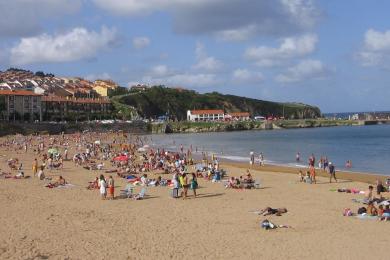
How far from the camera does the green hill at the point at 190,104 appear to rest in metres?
136

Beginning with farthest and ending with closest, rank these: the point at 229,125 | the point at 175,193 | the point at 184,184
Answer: the point at 229,125 → the point at 175,193 → the point at 184,184

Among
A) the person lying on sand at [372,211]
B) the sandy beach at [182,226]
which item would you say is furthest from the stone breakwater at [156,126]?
the person lying on sand at [372,211]

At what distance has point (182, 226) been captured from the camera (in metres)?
13.5

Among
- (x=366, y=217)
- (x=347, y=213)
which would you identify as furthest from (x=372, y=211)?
(x=347, y=213)

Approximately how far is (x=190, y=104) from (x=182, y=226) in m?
142

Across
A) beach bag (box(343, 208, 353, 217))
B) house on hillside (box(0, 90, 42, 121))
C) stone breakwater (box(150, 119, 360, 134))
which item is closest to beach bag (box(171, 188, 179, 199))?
beach bag (box(343, 208, 353, 217))

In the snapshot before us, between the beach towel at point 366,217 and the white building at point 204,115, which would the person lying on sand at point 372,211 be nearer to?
the beach towel at point 366,217

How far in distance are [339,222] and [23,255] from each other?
873 cm

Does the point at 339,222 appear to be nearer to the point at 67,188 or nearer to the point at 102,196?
the point at 102,196

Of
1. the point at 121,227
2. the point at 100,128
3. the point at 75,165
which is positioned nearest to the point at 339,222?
the point at 121,227

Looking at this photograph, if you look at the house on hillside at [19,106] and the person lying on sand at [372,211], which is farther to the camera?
the house on hillside at [19,106]

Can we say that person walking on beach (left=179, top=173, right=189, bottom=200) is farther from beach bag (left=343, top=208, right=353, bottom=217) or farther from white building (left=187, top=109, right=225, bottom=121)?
white building (left=187, top=109, right=225, bottom=121)

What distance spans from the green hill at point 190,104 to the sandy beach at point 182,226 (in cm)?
10871

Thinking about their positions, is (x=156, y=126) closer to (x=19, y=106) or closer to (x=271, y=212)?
(x=19, y=106)
